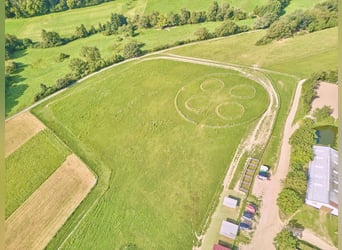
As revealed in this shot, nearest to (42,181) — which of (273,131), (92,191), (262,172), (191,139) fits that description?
(92,191)

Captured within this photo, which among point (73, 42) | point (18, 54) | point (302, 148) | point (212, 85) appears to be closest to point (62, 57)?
point (73, 42)

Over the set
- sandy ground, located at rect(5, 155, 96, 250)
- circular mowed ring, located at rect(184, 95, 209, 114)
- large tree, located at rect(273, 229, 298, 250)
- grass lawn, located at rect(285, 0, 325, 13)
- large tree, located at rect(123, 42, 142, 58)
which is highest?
grass lawn, located at rect(285, 0, 325, 13)

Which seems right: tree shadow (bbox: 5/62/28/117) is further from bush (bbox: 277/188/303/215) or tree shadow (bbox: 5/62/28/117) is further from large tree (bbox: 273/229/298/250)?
large tree (bbox: 273/229/298/250)

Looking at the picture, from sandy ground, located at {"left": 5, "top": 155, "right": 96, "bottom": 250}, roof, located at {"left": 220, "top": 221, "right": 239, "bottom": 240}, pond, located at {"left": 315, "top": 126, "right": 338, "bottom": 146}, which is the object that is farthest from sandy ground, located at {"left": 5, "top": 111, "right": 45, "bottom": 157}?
pond, located at {"left": 315, "top": 126, "right": 338, "bottom": 146}

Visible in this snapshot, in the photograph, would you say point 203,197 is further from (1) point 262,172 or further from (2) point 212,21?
(2) point 212,21

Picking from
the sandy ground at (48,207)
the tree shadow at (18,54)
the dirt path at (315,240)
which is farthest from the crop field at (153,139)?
the tree shadow at (18,54)
